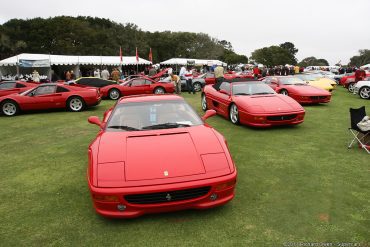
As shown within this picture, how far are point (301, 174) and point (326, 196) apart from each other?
0.79 meters

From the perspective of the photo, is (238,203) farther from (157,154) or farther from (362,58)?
(362,58)

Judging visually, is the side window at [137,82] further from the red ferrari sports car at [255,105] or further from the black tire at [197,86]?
the red ferrari sports car at [255,105]

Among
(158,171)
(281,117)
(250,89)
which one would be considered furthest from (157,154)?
(250,89)

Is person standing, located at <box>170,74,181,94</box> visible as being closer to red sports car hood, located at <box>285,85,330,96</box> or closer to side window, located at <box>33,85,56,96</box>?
red sports car hood, located at <box>285,85,330,96</box>

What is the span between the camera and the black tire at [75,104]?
12029mm

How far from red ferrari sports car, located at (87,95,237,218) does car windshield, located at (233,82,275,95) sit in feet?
15.4

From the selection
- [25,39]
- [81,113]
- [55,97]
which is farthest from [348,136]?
[25,39]

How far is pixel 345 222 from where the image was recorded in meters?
3.31

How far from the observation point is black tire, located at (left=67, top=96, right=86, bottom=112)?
12.0 m

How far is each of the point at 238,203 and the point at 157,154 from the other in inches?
45.8

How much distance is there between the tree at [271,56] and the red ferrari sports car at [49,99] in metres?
106

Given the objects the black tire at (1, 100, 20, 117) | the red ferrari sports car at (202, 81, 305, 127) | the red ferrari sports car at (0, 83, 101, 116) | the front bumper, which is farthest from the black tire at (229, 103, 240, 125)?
the black tire at (1, 100, 20, 117)

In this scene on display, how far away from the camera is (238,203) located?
150 inches

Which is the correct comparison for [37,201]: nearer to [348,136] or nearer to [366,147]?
[366,147]
